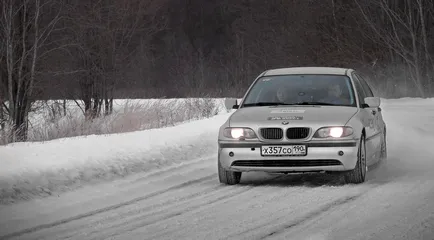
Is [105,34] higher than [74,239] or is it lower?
higher

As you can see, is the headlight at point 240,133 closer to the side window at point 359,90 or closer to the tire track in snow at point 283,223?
the tire track in snow at point 283,223

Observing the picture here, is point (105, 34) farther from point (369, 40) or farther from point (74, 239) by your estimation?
point (74, 239)

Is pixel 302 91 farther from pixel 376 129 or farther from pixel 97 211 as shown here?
pixel 97 211

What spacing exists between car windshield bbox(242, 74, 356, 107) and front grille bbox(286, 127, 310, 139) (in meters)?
1.14

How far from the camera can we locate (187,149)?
47.9 feet

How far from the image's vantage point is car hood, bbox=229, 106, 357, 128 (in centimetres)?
1035

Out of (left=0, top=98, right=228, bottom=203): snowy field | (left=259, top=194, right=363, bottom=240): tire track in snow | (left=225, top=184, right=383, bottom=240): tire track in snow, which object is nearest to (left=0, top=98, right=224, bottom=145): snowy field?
(left=0, top=98, right=228, bottom=203): snowy field

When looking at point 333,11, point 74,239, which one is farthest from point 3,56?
point 333,11

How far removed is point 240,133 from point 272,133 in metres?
0.43

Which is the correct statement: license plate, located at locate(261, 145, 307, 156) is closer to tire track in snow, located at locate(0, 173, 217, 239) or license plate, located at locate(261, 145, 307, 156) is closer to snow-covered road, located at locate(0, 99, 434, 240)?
snow-covered road, located at locate(0, 99, 434, 240)

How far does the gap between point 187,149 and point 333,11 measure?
34760mm

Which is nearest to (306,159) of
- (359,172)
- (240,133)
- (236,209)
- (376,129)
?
(359,172)

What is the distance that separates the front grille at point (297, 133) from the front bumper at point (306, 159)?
0.43ft

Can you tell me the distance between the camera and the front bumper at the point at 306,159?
10188 millimetres
